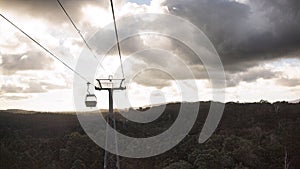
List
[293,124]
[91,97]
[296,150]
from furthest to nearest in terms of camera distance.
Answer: [293,124] < [296,150] < [91,97]

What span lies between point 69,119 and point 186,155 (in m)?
55.9

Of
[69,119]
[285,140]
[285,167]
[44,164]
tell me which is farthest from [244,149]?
[69,119]

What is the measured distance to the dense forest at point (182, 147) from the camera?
54634mm

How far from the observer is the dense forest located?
54634mm

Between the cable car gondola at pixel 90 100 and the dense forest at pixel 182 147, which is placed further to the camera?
the dense forest at pixel 182 147

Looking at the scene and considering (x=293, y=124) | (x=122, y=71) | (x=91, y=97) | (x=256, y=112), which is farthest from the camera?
(x=256, y=112)

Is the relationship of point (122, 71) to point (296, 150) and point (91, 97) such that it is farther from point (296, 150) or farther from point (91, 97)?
point (296, 150)

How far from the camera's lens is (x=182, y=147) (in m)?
63.0

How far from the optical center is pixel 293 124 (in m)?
86.0

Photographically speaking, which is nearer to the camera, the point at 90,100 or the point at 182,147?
the point at 90,100

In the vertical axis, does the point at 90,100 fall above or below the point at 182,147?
above

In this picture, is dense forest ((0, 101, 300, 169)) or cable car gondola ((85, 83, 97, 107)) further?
dense forest ((0, 101, 300, 169))

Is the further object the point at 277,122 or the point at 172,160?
the point at 277,122

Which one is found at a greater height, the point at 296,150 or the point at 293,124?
the point at 293,124
